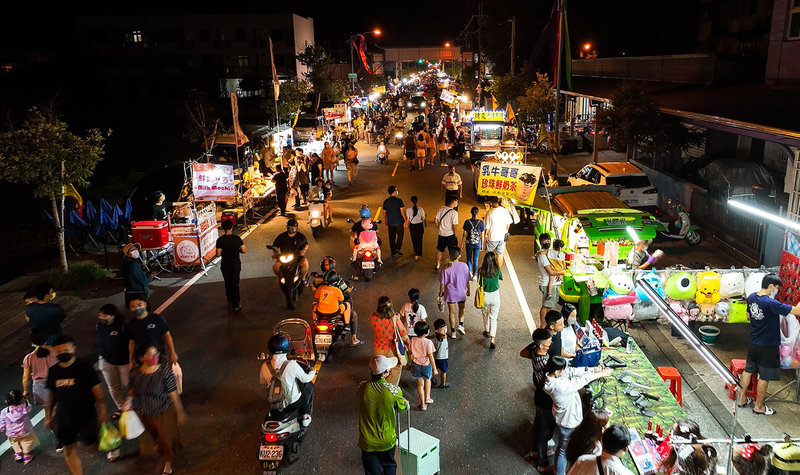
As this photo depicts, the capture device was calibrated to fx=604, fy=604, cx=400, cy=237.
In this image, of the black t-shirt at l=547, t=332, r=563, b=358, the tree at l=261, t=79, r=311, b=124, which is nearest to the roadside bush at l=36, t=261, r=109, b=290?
the black t-shirt at l=547, t=332, r=563, b=358

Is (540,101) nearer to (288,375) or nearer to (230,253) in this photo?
(230,253)

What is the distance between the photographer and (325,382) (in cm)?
921

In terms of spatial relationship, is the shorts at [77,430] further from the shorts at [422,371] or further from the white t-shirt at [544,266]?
the white t-shirt at [544,266]

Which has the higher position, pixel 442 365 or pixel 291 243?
pixel 291 243

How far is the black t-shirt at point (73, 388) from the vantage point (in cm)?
644

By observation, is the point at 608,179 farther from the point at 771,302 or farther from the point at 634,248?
the point at 771,302

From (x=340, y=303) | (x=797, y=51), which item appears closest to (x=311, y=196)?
(x=340, y=303)

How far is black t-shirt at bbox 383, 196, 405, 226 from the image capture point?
14688mm

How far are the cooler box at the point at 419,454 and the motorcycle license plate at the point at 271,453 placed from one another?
1336mm

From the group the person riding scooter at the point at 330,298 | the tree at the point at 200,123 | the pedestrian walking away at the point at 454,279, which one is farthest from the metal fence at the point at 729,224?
the tree at the point at 200,123

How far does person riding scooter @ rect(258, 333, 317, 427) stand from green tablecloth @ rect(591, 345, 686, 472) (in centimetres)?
363

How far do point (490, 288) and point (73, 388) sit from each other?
6031 millimetres

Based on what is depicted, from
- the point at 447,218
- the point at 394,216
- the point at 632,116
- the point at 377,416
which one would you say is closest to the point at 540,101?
the point at 632,116

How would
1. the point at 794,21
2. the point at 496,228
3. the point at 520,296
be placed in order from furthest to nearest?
the point at 794,21 → the point at 520,296 → the point at 496,228
